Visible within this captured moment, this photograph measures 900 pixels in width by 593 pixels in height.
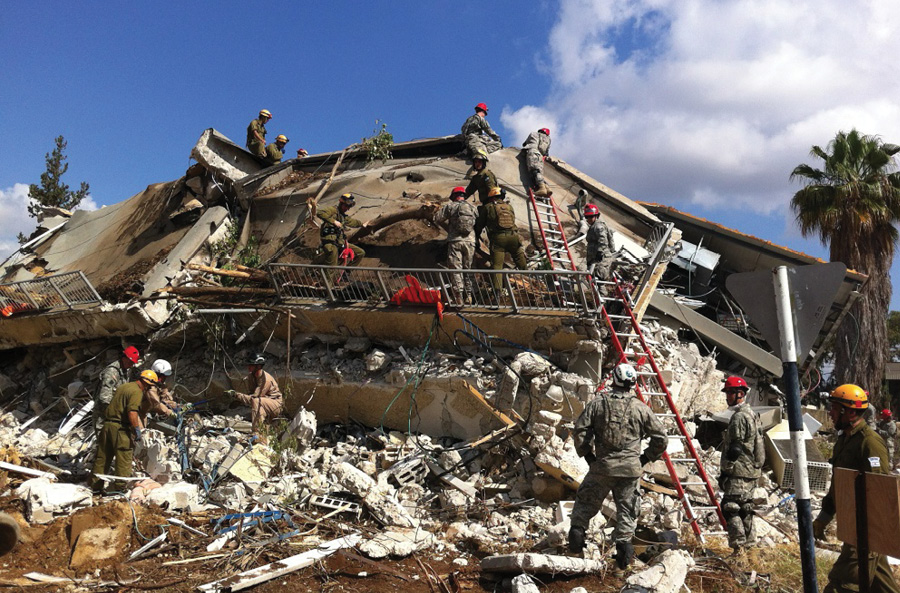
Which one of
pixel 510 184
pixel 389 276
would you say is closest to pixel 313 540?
pixel 389 276

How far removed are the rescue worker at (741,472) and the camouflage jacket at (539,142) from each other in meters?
6.86

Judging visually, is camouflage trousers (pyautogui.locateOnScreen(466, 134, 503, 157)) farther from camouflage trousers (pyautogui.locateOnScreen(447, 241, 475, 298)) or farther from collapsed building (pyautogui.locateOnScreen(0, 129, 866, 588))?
camouflage trousers (pyautogui.locateOnScreen(447, 241, 475, 298))

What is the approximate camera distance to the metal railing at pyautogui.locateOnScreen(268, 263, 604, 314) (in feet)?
28.3

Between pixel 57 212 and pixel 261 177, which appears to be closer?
pixel 261 177

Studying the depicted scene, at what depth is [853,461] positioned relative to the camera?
480 centimetres

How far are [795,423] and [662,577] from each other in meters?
1.68

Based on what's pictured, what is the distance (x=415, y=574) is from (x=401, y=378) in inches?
142

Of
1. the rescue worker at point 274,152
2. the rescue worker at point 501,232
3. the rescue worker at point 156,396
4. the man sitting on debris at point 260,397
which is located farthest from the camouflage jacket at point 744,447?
the rescue worker at point 274,152

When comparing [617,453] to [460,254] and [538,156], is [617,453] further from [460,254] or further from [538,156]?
[538,156]

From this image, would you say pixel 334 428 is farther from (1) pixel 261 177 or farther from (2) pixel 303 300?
(1) pixel 261 177

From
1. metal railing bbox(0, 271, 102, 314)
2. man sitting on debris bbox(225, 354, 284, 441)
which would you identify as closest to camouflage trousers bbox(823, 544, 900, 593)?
man sitting on debris bbox(225, 354, 284, 441)

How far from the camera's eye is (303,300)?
10.4m

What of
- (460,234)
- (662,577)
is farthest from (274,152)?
(662,577)

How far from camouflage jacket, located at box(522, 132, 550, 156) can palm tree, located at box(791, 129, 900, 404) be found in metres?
8.85
